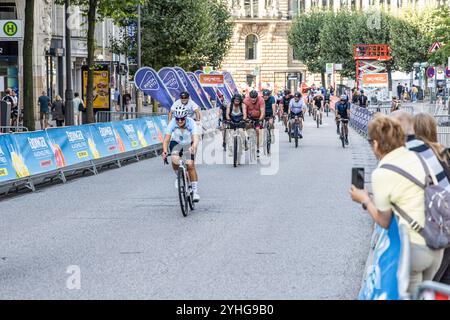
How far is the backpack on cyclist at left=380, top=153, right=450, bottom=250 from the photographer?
6.52m

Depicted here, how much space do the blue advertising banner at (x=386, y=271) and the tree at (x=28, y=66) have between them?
21873mm

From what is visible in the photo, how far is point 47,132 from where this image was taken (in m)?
21.2

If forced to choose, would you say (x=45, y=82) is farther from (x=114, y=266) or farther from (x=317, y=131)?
(x=114, y=266)

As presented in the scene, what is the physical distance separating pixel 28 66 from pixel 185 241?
15959 mm

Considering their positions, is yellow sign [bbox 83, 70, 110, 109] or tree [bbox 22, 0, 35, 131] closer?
tree [bbox 22, 0, 35, 131]

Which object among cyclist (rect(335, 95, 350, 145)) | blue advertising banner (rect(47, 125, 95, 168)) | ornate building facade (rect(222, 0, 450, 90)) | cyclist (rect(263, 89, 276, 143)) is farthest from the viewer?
ornate building facade (rect(222, 0, 450, 90))

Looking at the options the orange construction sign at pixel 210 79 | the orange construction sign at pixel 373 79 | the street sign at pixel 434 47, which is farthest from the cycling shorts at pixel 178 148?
the orange construction sign at pixel 373 79

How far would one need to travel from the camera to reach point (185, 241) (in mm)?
12680

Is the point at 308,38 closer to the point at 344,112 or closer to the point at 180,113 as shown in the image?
the point at 344,112

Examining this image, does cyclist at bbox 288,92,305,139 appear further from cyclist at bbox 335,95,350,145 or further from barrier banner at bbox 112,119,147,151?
barrier banner at bbox 112,119,147,151

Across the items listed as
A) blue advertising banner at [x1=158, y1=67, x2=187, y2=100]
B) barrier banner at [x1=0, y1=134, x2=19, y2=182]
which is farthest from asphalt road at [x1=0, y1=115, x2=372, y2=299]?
blue advertising banner at [x1=158, y1=67, x2=187, y2=100]

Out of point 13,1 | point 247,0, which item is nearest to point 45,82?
point 13,1

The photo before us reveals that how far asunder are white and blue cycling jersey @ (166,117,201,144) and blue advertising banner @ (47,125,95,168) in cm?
536

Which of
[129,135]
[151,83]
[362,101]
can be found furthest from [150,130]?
[362,101]
